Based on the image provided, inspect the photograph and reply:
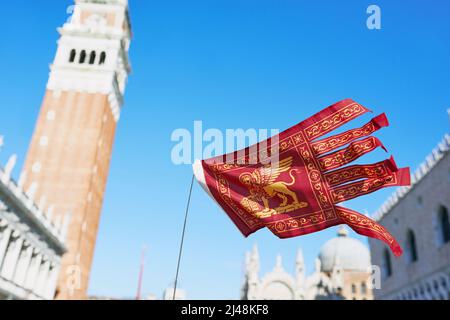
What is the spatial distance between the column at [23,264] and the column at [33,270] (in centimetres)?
86

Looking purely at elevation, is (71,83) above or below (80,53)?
below

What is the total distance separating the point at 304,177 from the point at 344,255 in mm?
60648

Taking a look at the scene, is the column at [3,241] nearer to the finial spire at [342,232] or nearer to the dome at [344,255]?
the dome at [344,255]

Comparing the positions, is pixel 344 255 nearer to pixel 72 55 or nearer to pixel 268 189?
pixel 72 55

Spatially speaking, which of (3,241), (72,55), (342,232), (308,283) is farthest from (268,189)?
(342,232)

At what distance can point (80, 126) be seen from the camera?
37656 mm

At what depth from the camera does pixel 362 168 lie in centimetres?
677

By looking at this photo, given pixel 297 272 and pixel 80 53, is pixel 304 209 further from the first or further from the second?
pixel 297 272

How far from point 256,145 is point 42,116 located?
34.8 metres

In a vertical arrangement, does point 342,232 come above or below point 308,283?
A: above
